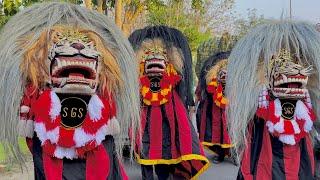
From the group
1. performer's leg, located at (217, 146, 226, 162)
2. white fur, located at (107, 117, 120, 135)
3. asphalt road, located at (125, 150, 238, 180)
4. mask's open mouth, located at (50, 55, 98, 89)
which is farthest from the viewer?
performer's leg, located at (217, 146, 226, 162)

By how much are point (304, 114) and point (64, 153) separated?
1.66m

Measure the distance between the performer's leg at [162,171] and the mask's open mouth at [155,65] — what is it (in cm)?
110

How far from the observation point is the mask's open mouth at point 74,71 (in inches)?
138

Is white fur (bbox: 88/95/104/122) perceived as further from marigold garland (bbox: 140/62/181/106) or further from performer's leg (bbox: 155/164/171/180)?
performer's leg (bbox: 155/164/171/180)

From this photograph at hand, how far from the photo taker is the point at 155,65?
6.04 m

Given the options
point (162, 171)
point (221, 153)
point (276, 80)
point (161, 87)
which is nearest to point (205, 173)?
point (221, 153)

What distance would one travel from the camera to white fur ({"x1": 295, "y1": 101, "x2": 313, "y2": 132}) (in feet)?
13.5

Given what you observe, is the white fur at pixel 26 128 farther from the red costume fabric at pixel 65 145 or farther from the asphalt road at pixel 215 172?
the asphalt road at pixel 215 172

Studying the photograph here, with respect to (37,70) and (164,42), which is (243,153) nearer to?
A: (37,70)

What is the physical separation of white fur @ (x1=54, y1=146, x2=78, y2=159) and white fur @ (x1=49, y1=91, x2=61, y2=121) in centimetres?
19

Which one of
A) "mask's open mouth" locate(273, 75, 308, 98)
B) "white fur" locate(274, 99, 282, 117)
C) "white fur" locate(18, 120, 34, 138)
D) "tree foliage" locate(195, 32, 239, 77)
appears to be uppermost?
"tree foliage" locate(195, 32, 239, 77)

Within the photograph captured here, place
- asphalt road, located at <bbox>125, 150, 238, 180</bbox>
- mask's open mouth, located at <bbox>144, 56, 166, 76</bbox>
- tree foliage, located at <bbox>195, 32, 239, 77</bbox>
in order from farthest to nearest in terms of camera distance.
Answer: tree foliage, located at <bbox>195, 32, 239, 77</bbox>
asphalt road, located at <bbox>125, 150, 238, 180</bbox>
mask's open mouth, located at <bbox>144, 56, 166, 76</bbox>

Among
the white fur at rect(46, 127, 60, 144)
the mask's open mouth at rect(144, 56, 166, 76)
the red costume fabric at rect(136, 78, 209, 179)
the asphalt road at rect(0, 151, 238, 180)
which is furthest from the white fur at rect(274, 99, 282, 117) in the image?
the asphalt road at rect(0, 151, 238, 180)

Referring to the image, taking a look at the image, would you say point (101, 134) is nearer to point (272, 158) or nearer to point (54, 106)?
point (54, 106)
